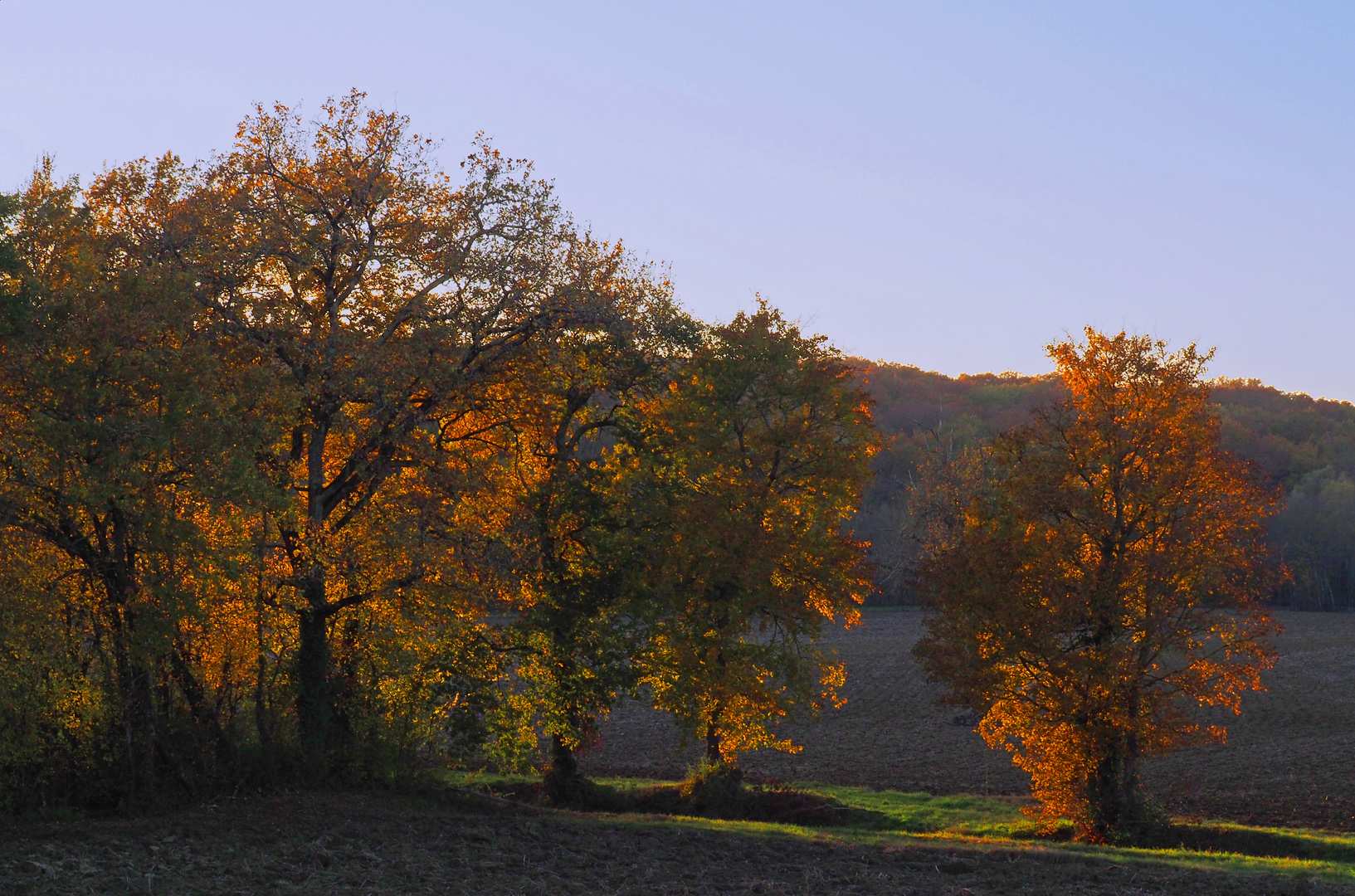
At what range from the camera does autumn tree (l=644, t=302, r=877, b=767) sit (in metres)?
24.9

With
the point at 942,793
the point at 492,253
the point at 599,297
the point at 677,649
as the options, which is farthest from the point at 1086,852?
the point at 492,253

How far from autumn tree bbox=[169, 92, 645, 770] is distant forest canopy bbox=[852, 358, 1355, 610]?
46383mm

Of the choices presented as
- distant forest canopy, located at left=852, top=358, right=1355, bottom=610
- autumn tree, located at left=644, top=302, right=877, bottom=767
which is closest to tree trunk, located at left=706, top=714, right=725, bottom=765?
autumn tree, located at left=644, top=302, right=877, bottom=767

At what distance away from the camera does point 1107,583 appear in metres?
22.9

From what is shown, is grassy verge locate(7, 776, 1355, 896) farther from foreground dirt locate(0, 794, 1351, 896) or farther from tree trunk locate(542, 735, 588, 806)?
tree trunk locate(542, 735, 588, 806)

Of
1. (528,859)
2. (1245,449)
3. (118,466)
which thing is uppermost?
(1245,449)

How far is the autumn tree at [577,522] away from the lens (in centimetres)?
2386

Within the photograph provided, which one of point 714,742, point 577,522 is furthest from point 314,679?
point 714,742

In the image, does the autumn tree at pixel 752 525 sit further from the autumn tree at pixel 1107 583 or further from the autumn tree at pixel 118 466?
the autumn tree at pixel 118 466

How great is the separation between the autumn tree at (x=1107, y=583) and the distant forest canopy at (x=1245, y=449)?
4166 centimetres

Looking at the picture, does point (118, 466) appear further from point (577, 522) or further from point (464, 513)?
point (577, 522)

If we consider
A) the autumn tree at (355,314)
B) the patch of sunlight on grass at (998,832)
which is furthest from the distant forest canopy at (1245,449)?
the autumn tree at (355,314)

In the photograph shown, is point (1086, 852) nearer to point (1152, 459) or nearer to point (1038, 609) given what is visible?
point (1038, 609)

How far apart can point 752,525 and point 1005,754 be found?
15.2m
